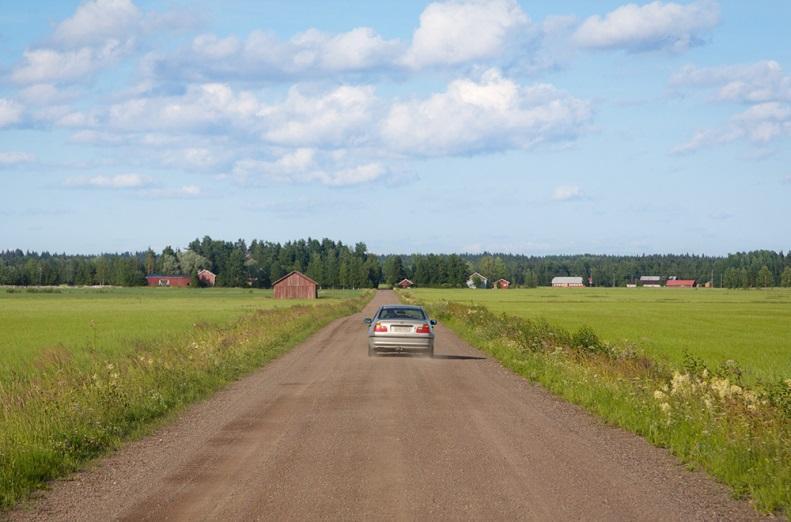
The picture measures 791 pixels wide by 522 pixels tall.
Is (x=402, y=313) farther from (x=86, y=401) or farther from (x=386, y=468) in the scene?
(x=386, y=468)

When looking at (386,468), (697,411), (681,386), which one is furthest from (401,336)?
(386,468)

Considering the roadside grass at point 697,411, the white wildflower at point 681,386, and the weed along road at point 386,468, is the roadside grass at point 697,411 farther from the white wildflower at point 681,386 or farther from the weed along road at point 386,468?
the weed along road at point 386,468

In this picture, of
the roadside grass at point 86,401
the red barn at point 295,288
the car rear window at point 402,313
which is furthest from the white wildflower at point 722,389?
the red barn at point 295,288

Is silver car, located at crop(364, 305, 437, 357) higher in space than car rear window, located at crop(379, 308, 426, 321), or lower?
lower

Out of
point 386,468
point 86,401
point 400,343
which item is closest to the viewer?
point 386,468

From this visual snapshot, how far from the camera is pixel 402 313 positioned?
25.7 metres

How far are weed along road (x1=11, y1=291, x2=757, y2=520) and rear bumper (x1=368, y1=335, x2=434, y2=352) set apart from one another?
8940 mm

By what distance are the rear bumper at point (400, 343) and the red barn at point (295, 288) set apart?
3836 inches

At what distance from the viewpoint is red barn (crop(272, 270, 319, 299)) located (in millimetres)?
121688

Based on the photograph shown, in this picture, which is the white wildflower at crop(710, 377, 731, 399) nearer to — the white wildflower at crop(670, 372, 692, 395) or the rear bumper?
the white wildflower at crop(670, 372, 692, 395)

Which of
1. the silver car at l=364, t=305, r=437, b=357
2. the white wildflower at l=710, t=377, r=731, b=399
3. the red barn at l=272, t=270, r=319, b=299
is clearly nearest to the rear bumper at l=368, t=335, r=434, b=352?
the silver car at l=364, t=305, r=437, b=357

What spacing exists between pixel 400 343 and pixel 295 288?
99.1 m

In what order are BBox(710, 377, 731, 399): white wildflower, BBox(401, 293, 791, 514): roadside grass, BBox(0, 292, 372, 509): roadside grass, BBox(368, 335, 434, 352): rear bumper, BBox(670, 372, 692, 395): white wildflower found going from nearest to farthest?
BBox(401, 293, 791, 514): roadside grass < BBox(0, 292, 372, 509): roadside grass < BBox(710, 377, 731, 399): white wildflower < BBox(670, 372, 692, 395): white wildflower < BBox(368, 335, 434, 352): rear bumper

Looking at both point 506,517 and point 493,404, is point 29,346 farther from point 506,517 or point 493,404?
point 506,517
